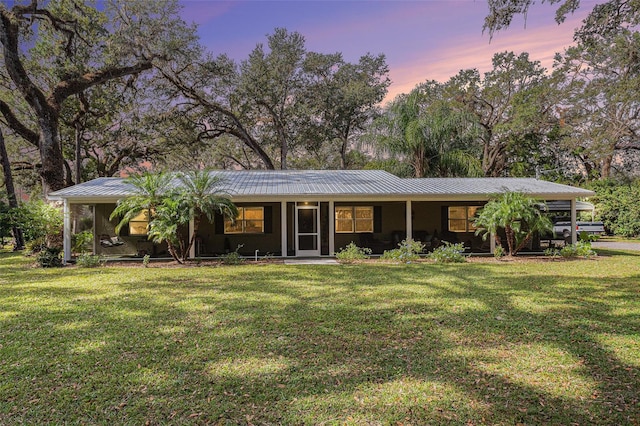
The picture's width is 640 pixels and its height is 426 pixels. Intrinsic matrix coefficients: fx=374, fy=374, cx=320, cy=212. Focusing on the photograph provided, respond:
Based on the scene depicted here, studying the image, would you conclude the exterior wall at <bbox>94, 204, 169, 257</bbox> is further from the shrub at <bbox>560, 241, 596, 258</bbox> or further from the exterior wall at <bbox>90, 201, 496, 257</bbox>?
the shrub at <bbox>560, 241, 596, 258</bbox>

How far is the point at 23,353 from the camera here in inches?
175

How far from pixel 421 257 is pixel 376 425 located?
10.5 meters

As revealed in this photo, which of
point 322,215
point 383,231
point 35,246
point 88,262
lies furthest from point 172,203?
point 35,246

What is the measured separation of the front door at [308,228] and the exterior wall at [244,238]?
97cm

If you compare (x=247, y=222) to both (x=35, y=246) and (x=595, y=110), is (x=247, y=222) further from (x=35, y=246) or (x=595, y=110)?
(x=595, y=110)

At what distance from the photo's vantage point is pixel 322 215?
45.0ft

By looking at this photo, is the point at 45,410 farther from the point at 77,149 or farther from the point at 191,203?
the point at 77,149

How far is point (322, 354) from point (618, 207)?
83.8 feet

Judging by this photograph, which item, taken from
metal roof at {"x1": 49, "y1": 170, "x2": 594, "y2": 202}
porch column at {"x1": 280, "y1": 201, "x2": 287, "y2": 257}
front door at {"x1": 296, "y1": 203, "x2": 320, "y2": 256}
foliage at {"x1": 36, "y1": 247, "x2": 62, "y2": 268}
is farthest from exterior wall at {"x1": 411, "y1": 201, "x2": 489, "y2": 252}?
foliage at {"x1": 36, "y1": 247, "x2": 62, "y2": 268}

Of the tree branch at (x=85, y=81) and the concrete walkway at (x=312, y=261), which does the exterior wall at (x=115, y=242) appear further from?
the tree branch at (x=85, y=81)

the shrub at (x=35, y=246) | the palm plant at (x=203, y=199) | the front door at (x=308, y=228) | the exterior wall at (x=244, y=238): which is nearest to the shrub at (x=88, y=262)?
the palm plant at (x=203, y=199)

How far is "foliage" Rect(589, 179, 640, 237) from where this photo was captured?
70.4ft

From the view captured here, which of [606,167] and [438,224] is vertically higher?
[606,167]

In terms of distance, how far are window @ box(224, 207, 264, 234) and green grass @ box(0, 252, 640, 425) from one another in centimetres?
583
